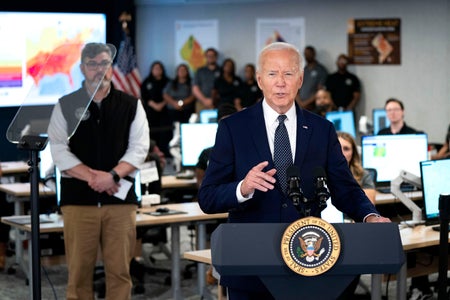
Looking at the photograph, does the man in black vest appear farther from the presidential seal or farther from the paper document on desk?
the presidential seal

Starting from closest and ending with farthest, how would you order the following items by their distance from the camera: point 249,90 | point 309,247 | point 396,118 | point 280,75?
point 309,247 < point 280,75 < point 396,118 < point 249,90

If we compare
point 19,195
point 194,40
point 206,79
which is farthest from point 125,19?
point 19,195

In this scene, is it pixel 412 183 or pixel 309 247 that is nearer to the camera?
pixel 309 247

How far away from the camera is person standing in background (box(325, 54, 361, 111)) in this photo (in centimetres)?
1712

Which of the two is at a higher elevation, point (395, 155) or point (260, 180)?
point (260, 180)

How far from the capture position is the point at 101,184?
569cm

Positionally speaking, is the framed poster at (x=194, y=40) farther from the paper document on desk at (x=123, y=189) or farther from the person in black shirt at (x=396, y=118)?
the paper document on desk at (x=123, y=189)

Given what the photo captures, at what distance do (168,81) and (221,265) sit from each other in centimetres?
1620

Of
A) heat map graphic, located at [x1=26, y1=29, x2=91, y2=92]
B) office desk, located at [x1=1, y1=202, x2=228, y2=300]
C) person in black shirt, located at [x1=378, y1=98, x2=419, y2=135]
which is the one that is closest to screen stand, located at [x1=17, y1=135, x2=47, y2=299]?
heat map graphic, located at [x1=26, y1=29, x2=91, y2=92]

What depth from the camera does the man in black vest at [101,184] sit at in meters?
5.73

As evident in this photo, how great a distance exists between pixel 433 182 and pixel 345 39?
11.1 metres

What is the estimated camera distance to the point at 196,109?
18.7 meters

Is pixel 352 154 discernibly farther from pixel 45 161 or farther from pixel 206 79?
pixel 206 79

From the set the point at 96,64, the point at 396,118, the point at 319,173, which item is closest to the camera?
the point at 319,173
